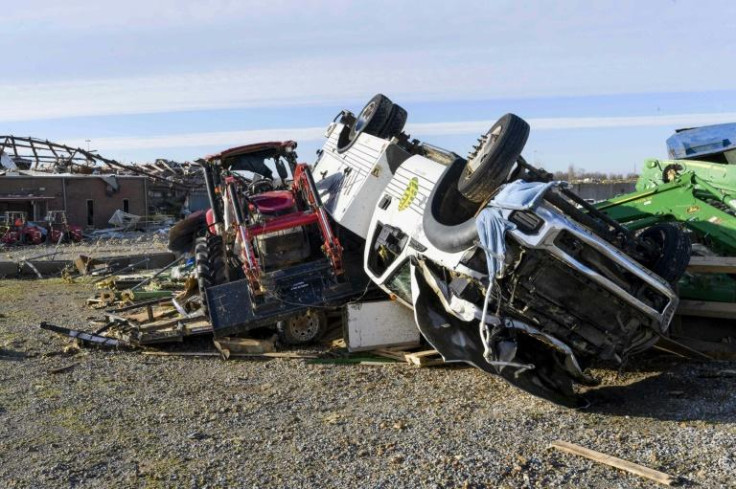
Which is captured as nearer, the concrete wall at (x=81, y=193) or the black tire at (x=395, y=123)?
the black tire at (x=395, y=123)

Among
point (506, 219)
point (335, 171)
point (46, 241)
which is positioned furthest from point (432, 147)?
point (46, 241)

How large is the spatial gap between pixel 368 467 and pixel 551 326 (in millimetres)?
2030

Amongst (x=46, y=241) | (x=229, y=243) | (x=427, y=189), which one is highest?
(x=427, y=189)

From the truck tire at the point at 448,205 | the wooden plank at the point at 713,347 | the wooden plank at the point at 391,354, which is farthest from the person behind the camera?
the wooden plank at the point at 391,354

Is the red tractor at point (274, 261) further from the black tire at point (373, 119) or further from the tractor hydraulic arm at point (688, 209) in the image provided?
the tractor hydraulic arm at point (688, 209)

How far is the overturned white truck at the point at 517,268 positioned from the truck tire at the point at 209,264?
2.34m

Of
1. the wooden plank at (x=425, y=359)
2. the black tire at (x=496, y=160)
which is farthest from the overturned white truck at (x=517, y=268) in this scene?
the wooden plank at (x=425, y=359)

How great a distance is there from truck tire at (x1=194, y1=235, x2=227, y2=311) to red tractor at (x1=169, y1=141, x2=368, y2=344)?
13 mm

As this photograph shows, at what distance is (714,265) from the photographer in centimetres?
743

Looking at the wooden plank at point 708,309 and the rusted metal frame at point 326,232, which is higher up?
the rusted metal frame at point 326,232

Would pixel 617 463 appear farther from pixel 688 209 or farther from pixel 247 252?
pixel 247 252

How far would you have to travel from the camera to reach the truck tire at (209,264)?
9172 mm

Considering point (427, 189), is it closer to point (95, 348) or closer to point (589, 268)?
point (589, 268)

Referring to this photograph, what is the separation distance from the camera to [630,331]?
614 cm
